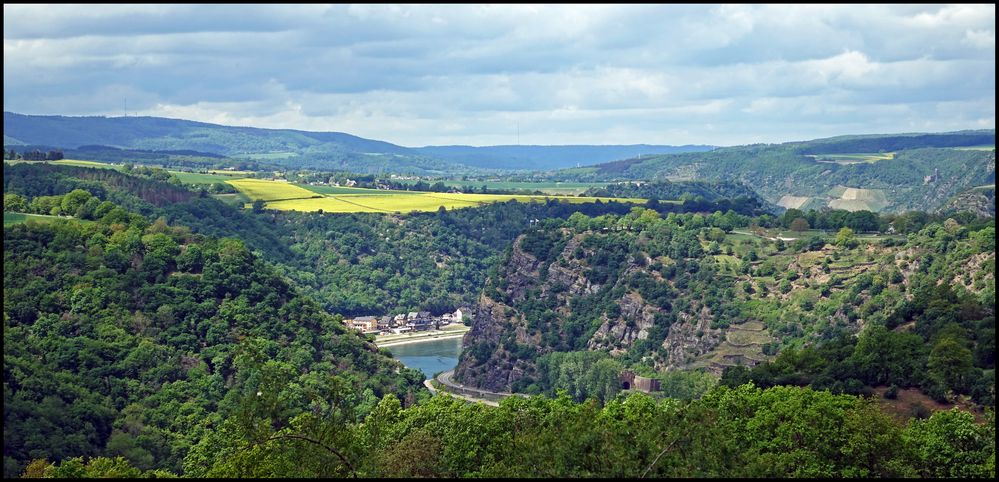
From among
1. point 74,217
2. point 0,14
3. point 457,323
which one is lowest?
point 457,323

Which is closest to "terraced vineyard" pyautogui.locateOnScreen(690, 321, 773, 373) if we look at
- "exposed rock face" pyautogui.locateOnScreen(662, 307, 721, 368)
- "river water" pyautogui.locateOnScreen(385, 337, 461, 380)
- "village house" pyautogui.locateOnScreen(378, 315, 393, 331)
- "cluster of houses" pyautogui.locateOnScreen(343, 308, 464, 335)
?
"exposed rock face" pyautogui.locateOnScreen(662, 307, 721, 368)

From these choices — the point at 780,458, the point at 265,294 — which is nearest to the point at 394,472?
the point at 780,458

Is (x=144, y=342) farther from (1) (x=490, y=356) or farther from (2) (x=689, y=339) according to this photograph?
(1) (x=490, y=356)

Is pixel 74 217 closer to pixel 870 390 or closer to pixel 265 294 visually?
pixel 265 294

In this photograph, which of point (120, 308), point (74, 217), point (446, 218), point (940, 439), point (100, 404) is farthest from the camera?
point (446, 218)

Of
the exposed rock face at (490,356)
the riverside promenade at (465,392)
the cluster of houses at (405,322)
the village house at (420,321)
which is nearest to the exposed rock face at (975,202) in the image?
the exposed rock face at (490,356)

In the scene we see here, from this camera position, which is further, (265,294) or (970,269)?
(970,269)

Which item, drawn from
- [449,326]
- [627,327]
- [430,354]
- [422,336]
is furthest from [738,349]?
[449,326]
